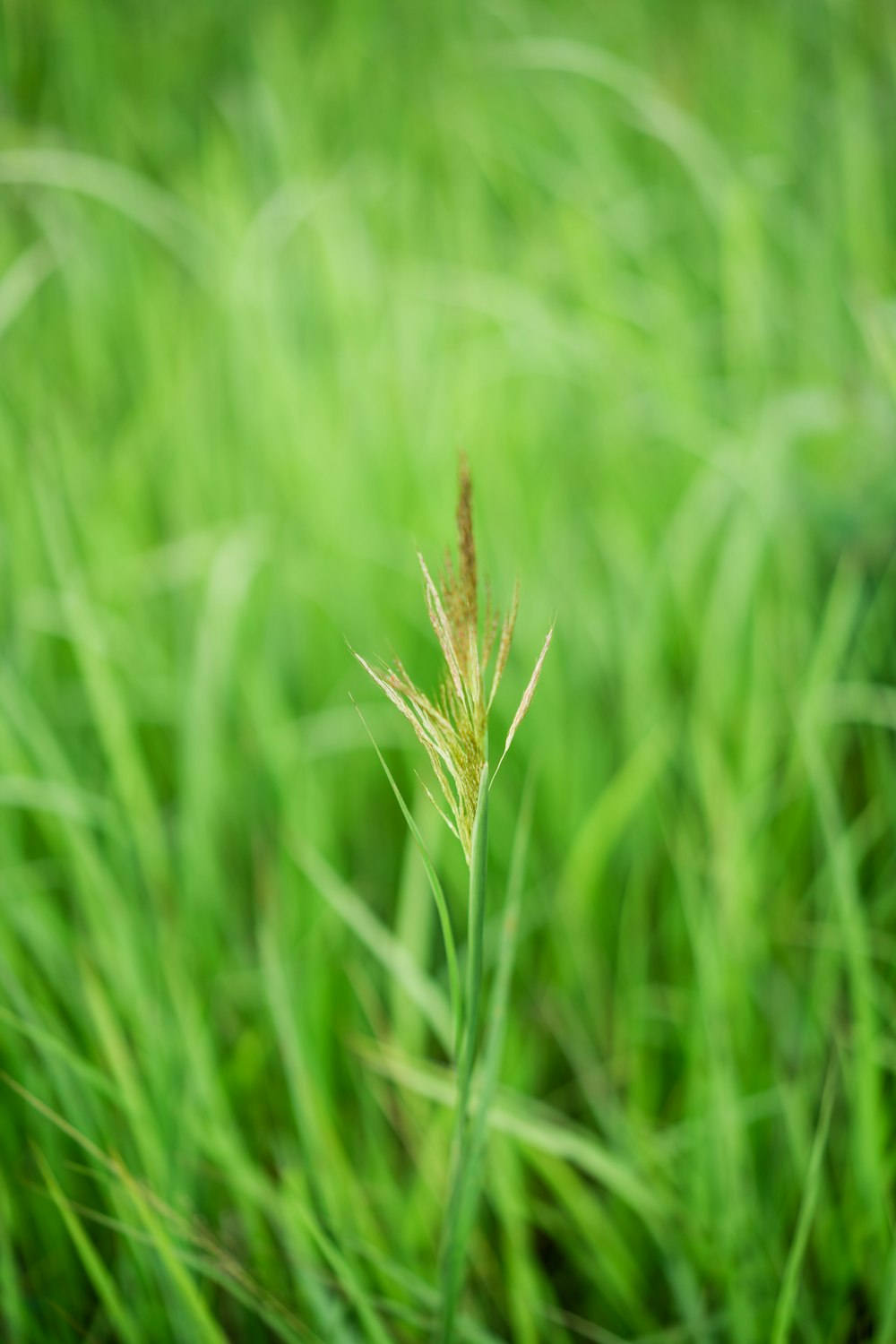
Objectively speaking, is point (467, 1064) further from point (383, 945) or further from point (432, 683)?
point (432, 683)

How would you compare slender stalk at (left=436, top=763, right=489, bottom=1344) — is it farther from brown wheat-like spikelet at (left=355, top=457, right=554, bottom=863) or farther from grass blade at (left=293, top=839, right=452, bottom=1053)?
grass blade at (left=293, top=839, right=452, bottom=1053)

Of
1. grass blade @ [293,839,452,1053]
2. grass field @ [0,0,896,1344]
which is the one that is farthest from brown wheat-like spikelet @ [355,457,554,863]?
grass blade @ [293,839,452,1053]

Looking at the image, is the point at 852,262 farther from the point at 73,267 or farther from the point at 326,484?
the point at 73,267

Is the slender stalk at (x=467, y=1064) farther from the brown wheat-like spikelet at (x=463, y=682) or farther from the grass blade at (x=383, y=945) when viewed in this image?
the grass blade at (x=383, y=945)

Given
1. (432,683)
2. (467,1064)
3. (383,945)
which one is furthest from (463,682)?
(432,683)

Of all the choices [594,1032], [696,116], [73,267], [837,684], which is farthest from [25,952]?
[696,116]

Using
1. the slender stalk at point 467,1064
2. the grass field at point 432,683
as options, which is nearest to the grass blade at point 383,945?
the grass field at point 432,683
